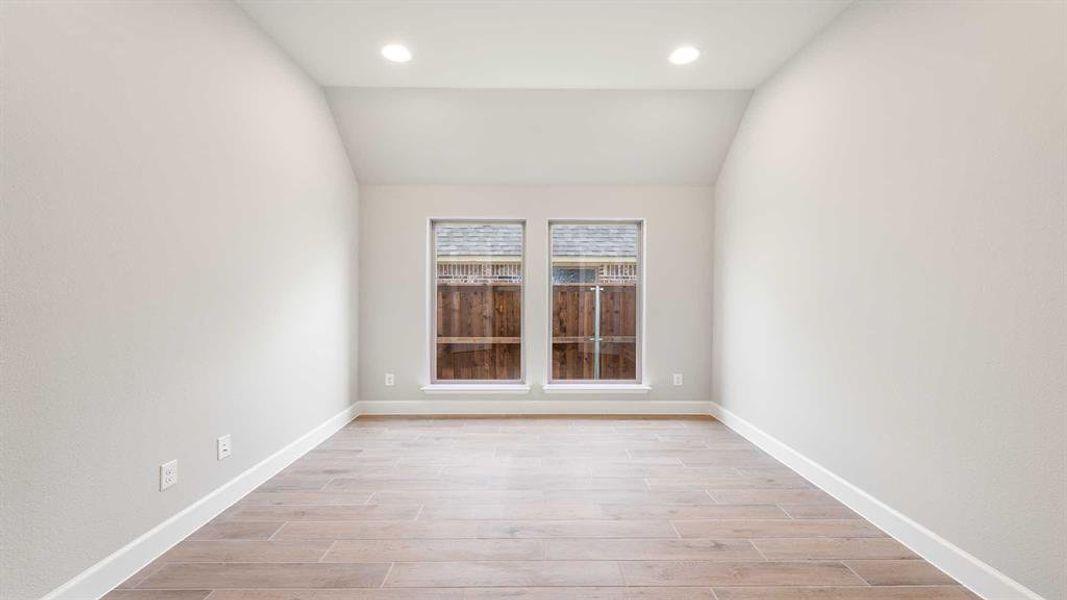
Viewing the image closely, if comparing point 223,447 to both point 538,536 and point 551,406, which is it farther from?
point 551,406

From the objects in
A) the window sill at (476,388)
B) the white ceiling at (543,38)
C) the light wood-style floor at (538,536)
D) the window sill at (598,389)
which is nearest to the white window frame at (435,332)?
the window sill at (476,388)

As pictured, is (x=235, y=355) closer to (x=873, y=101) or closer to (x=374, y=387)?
(x=374, y=387)

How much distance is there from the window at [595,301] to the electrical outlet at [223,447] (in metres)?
2.77

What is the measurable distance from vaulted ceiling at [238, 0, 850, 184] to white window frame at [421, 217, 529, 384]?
15.7 inches

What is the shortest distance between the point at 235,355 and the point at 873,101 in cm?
343

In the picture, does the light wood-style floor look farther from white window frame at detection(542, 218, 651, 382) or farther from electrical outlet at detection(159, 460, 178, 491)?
white window frame at detection(542, 218, 651, 382)

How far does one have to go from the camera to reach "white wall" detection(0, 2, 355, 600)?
58.0 inches

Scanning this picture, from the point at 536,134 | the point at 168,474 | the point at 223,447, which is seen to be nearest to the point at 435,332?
the point at 536,134

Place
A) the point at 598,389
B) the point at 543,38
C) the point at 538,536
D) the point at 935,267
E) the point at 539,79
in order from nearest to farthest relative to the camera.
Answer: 1. the point at 935,267
2. the point at 538,536
3. the point at 543,38
4. the point at 539,79
5. the point at 598,389

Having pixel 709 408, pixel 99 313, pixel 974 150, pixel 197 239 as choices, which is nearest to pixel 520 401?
pixel 709 408

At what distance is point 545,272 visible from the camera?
4465 mm

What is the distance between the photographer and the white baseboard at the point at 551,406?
439 cm

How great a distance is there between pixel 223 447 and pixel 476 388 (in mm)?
2272

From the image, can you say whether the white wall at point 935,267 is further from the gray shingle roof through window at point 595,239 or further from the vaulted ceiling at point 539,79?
the gray shingle roof through window at point 595,239
